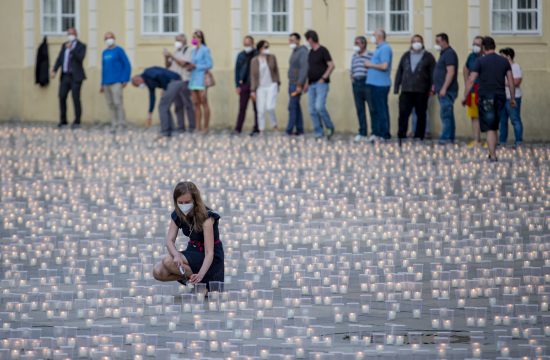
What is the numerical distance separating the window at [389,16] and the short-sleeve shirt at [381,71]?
4528 millimetres

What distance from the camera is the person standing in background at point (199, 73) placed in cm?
3209

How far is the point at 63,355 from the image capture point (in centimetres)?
995

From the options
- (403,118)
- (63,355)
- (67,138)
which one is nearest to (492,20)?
(403,118)

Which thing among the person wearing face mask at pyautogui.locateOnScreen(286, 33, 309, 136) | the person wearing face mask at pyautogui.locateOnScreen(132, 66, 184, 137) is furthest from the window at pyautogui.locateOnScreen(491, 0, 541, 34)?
the person wearing face mask at pyautogui.locateOnScreen(132, 66, 184, 137)

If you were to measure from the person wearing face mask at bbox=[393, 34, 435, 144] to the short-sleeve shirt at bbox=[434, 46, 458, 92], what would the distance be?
7.8 inches

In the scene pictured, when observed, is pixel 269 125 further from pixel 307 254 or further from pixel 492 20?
pixel 307 254

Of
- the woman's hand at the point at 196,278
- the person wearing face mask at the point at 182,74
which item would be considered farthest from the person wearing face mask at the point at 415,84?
the woman's hand at the point at 196,278

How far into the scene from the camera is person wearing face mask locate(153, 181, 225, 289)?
12.3 m

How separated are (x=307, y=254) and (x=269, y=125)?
19729 mm

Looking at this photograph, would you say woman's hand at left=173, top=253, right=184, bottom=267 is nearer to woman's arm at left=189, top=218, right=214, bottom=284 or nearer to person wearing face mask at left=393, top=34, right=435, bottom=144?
woman's arm at left=189, top=218, right=214, bottom=284

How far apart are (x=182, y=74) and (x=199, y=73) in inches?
13.8

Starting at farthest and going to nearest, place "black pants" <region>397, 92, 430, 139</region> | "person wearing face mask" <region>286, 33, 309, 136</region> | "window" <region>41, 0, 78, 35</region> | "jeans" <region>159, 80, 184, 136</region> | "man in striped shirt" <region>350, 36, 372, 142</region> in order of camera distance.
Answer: "window" <region>41, 0, 78, 35</region>
"person wearing face mask" <region>286, 33, 309, 136</region>
"jeans" <region>159, 80, 184, 136</region>
"man in striped shirt" <region>350, 36, 372, 142</region>
"black pants" <region>397, 92, 430, 139</region>

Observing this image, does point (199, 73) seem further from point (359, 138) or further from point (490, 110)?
point (490, 110)

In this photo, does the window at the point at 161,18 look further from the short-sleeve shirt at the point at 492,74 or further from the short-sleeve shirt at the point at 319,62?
the short-sleeve shirt at the point at 492,74
